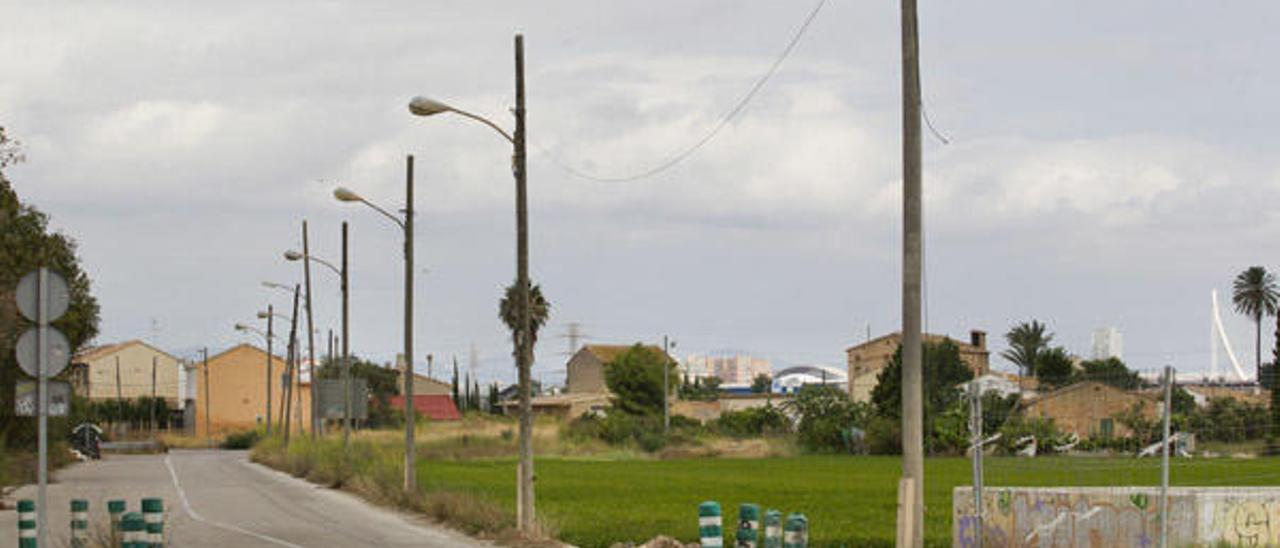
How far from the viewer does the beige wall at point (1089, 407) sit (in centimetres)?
1967

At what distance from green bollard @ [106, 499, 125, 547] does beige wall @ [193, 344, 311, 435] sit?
118m

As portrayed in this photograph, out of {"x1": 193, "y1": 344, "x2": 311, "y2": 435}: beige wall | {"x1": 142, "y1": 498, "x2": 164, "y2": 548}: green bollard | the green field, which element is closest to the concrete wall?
the green field

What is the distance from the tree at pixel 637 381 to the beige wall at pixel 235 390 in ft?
83.6

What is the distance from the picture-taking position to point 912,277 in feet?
65.8

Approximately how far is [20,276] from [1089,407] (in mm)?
30083

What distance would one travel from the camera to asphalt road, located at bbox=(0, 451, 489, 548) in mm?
29594

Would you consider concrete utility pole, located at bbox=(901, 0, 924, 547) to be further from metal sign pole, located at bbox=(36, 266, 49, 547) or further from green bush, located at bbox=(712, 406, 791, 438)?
green bush, located at bbox=(712, 406, 791, 438)

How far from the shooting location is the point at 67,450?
83188 mm

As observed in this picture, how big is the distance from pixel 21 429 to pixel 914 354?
44.2 m

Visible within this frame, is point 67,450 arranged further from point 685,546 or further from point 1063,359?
point 1063,359

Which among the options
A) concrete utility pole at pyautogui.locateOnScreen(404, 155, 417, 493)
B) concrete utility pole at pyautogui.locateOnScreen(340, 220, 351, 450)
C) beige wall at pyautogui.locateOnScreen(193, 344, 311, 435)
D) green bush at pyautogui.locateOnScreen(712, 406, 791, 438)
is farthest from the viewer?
beige wall at pyautogui.locateOnScreen(193, 344, 311, 435)

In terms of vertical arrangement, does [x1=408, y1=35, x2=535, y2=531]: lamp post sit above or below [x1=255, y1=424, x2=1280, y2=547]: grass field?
above

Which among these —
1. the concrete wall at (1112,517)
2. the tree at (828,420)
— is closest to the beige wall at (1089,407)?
the concrete wall at (1112,517)

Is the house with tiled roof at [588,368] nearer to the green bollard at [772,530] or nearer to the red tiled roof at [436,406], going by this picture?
the red tiled roof at [436,406]
